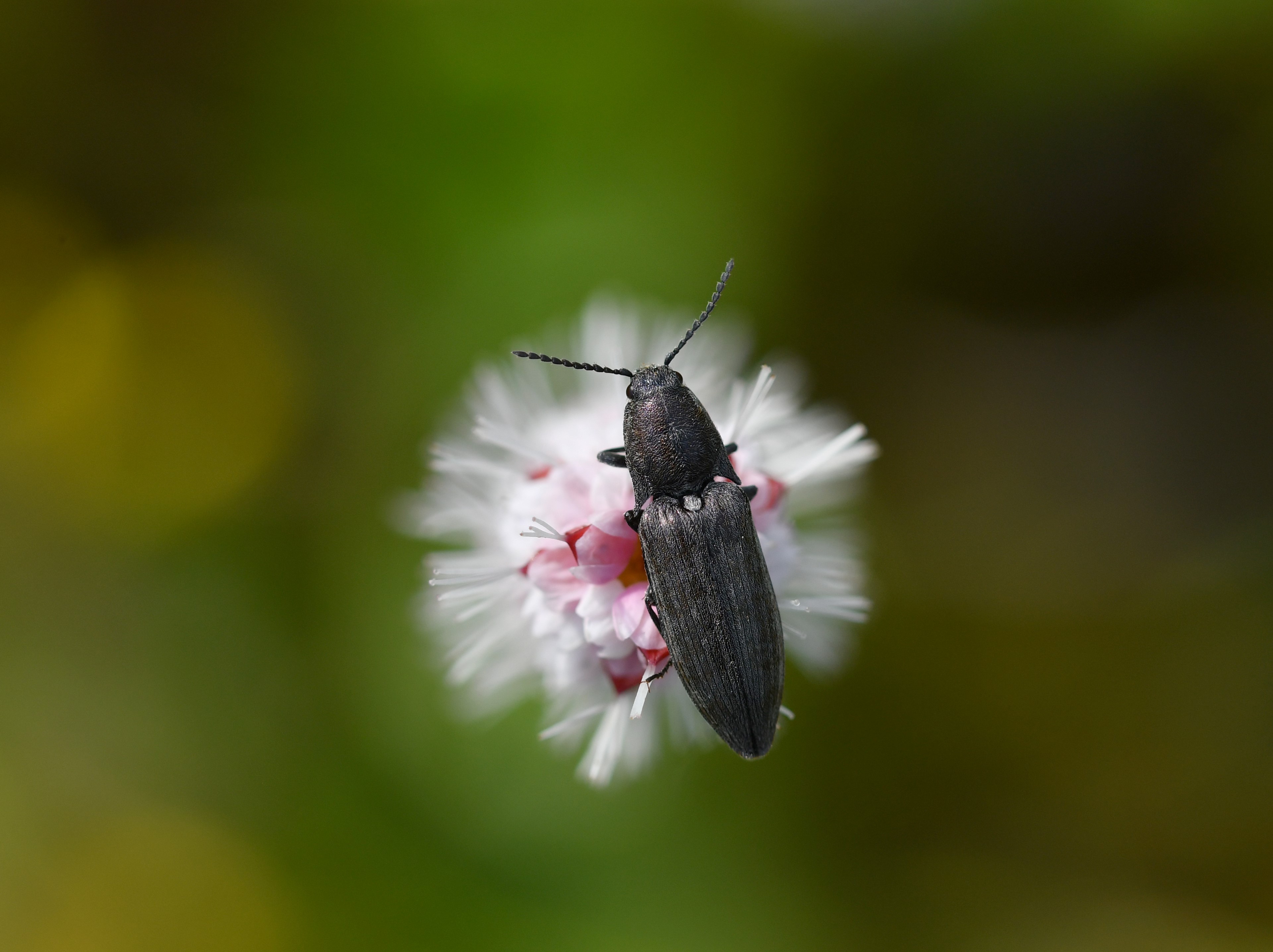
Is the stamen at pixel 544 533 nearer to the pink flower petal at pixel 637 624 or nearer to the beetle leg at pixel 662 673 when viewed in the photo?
the pink flower petal at pixel 637 624

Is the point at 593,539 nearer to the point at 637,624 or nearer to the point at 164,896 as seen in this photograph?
the point at 637,624

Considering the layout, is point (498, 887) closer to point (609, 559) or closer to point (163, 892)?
point (163, 892)

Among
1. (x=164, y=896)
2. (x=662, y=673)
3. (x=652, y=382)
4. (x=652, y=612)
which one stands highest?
(x=652, y=382)

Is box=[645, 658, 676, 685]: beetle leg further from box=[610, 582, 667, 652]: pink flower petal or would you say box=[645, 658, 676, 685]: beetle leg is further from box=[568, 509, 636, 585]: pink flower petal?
box=[568, 509, 636, 585]: pink flower petal

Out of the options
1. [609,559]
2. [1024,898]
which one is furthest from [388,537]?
[1024,898]

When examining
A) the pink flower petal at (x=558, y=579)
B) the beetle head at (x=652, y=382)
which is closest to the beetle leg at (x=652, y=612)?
the pink flower petal at (x=558, y=579)

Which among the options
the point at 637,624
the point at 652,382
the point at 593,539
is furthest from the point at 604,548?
the point at 652,382

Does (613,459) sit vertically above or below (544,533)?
above
